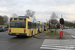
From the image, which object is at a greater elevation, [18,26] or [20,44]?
[18,26]

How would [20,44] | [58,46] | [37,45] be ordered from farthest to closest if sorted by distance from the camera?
[20,44] → [37,45] → [58,46]

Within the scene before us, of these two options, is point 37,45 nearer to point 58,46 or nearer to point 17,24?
point 58,46

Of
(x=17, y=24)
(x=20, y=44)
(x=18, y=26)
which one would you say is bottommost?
(x=20, y=44)

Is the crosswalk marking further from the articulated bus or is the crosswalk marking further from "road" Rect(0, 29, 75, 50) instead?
the articulated bus

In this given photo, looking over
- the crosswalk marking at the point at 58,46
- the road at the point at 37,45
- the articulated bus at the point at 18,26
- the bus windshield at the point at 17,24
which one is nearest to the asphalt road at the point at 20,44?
the road at the point at 37,45

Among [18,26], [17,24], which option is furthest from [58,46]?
[17,24]

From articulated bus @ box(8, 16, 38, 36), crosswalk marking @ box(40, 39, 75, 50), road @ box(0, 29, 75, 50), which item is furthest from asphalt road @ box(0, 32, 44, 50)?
articulated bus @ box(8, 16, 38, 36)

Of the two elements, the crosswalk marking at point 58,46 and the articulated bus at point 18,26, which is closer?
the crosswalk marking at point 58,46

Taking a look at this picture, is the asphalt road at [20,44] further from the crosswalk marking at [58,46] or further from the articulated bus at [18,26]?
the articulated bus at [18,26]

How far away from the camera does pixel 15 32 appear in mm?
14523

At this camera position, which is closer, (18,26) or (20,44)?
(20,44)

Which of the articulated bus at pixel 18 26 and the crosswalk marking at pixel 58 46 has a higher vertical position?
the articulated bus at pixel 18 26

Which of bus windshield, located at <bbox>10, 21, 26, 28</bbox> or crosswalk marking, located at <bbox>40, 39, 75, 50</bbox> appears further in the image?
bus windshield, located at <bbox>10, 21, 26, 28</bbox>

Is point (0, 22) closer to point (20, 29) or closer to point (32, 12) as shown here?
point (32, 12)
